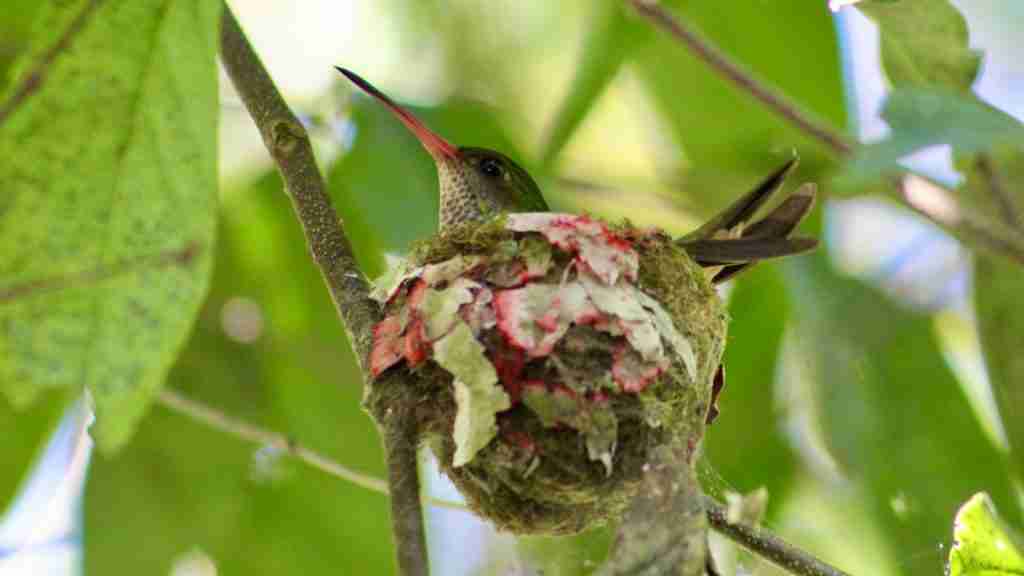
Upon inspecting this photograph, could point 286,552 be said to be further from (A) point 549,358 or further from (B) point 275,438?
(A) point 549,358

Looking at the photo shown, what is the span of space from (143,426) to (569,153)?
2.20 m

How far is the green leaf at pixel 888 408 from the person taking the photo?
470cm

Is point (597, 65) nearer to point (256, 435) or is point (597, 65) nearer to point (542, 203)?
point (542, 203)

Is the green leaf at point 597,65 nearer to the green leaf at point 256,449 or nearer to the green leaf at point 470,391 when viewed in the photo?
the green leaf at point 256,449

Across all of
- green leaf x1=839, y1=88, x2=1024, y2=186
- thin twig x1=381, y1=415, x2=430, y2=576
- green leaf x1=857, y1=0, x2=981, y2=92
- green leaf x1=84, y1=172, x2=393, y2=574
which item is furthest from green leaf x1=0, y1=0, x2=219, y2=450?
green leaf x1=84, y1=172, x2=393, y2=574

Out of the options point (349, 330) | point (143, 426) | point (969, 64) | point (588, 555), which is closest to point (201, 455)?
point (143, 426)

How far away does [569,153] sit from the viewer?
247 inches

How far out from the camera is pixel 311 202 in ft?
10.6

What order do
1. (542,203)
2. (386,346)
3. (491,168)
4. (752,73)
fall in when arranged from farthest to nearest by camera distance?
(542,203), (491,168), (752,73), (386,346)

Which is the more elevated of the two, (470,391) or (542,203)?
(470,391)

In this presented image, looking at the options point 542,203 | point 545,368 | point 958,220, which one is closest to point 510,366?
point 545,368

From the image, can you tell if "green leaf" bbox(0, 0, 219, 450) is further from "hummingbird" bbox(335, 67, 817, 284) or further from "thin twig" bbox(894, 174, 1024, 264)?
"hummingbird" bbox(335, 67, 817, 284)

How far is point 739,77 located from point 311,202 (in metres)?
0.91

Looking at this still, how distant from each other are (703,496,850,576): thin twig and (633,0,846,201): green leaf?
1.58 m
